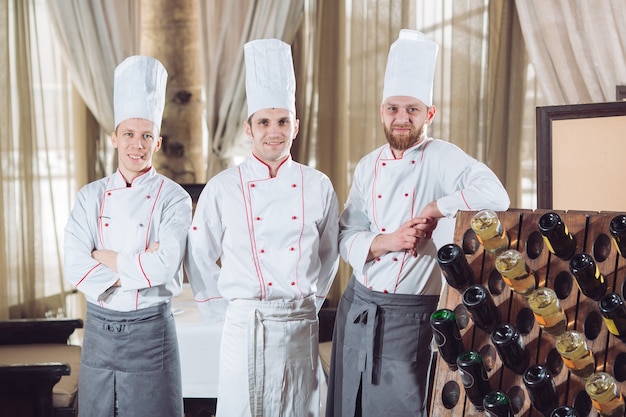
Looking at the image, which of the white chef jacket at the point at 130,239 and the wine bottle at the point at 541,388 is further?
the white chef jacket at the point at 130,239

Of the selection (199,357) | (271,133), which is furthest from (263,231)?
(199,357)

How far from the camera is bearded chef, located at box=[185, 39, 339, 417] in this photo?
224 centimetres

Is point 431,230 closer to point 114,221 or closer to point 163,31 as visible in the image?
point 114,221

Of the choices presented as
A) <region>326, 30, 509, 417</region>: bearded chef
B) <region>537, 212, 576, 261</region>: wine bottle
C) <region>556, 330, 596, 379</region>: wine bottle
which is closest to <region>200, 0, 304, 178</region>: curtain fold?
<region>326, 30, 509, 417</region>: bearded chef

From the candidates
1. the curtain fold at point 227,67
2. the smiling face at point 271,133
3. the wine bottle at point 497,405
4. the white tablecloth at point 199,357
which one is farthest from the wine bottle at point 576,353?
the curtain fold at point 227,67

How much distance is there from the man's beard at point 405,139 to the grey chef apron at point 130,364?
0.81 m

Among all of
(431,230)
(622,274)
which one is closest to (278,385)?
(431,230)

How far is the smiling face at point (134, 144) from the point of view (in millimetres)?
2293

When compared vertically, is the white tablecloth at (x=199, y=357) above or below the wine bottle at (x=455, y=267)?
below

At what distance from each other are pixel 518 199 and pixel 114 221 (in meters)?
2.45

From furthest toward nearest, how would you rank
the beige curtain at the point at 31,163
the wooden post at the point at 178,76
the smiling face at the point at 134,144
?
1. the wooden post at the point at 178,76
2. the beige curtain at the point at 31,163
3. the smiling face at the point at 134,144

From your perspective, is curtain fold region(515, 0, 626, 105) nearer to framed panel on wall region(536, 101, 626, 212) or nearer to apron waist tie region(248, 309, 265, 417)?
framed panel on wall region(536, 101, 626, 212)

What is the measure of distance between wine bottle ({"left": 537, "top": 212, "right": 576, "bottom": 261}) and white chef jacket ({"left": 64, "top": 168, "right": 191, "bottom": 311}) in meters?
1.12

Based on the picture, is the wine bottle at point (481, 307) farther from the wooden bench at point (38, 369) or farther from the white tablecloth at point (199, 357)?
the wooden bench at point (38, 369)
